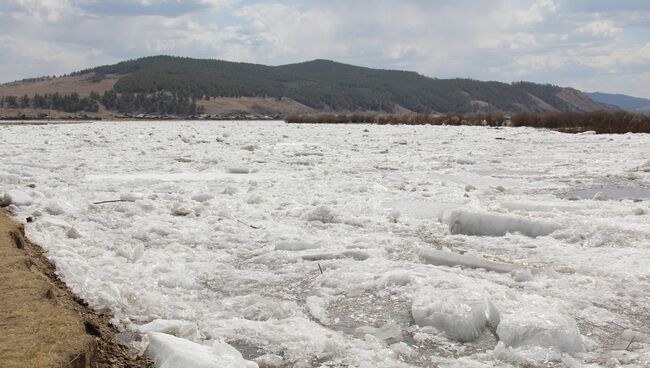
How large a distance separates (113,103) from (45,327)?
4352 inches

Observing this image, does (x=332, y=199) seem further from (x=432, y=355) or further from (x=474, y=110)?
(x=474, y=110)

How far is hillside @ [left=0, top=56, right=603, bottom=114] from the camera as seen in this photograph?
12419 cm

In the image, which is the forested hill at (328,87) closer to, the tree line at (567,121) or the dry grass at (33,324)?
the tree line at (567,121)

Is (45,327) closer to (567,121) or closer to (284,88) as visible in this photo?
(567,121)

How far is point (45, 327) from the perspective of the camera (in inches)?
103

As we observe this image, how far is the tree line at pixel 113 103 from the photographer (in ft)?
314

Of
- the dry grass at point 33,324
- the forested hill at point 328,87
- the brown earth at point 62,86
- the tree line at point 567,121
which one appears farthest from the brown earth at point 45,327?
the brown earth at point 62,86

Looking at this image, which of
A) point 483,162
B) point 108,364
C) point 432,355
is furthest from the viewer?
point 483,162

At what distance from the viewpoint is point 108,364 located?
8.98 feet

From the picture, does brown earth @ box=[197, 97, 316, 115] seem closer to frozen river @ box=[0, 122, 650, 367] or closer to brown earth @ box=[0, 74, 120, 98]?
brown earth @ box=[0, 74, 120, 98]

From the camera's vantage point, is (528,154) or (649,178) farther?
(528,154)

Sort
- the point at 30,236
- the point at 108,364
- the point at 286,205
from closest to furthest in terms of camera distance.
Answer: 1. the point at 108,364
2. the point at 30,236
3. the point at 286,205

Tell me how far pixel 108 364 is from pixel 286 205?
4648 mm

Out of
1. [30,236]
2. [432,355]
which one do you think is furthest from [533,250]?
[30,236]
